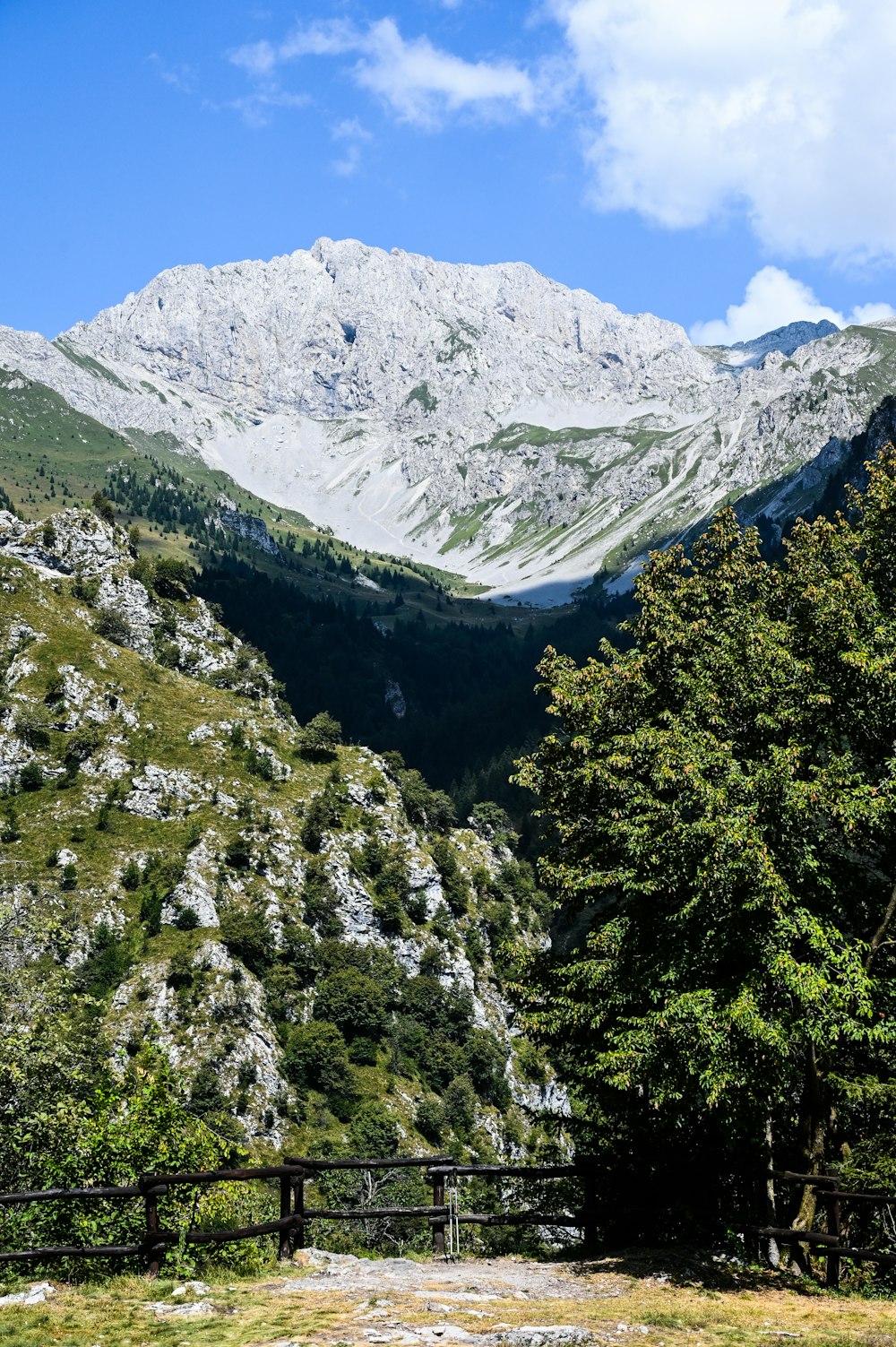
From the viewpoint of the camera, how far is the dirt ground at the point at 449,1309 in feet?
43.8

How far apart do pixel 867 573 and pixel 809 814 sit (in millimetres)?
8279

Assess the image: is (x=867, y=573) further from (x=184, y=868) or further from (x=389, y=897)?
(x=389, y=897)

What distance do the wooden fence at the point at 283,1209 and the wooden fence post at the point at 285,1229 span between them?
17 mm

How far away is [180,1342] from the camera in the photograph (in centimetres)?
1294

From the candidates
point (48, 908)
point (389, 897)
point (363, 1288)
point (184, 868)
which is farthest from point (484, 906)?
point (363, 1288)

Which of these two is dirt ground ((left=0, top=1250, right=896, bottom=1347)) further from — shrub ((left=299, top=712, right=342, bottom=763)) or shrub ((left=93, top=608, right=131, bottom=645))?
shrub ((left=93, top=608, right=131, bottom=645))

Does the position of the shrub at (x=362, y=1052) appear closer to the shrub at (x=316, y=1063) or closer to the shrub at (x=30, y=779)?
the shrub at (x=316, y=1063)

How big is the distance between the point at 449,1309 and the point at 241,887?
350 ft

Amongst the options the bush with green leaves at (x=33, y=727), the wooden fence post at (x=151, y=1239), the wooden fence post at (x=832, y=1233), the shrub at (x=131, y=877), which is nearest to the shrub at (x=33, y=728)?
the bush with green leaves at (x=33, y=727)

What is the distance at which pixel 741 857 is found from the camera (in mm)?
18234

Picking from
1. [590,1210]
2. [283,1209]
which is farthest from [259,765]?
[283,1209]

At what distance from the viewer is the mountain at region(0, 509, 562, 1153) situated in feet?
329

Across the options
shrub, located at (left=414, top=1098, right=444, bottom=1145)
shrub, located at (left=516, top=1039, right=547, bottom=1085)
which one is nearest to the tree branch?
shrub, located at (left=414, top=1098, right=444, bottom=1145)

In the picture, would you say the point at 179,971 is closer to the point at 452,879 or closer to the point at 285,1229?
the point at 452,879
